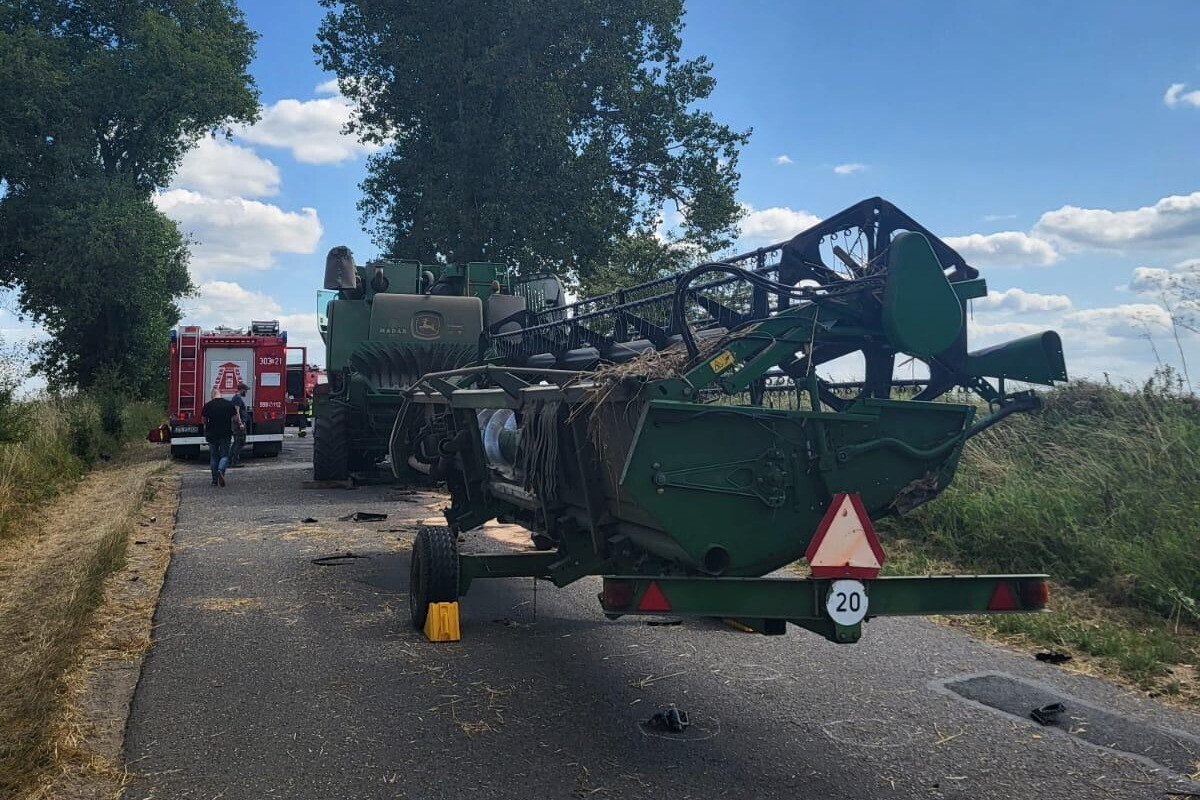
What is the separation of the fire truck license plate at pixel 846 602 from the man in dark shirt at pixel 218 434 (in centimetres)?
1275

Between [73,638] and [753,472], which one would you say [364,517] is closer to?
[73,638]

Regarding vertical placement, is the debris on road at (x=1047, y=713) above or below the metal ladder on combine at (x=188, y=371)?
below

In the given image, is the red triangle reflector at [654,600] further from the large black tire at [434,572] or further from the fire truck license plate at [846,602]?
the large black tire at [434,572]

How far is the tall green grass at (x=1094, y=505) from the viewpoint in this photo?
262 inches

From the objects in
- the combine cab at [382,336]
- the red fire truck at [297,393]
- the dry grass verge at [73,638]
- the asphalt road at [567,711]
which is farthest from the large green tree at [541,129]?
the asphalt road at [567,711]

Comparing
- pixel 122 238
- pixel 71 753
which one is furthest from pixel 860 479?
pixel 122 238

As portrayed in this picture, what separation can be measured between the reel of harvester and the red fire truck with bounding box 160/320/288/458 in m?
16.0

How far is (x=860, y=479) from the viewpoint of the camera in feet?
14.8

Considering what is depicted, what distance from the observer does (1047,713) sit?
4625 mm

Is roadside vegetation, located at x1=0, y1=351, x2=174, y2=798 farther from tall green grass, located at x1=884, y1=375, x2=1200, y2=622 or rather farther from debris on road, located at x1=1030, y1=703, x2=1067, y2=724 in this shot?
tall green grass, located at x1=884, y1=375, x2=1200, y2=622

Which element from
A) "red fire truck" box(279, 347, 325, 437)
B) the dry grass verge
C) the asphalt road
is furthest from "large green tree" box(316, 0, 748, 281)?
the asphalt road

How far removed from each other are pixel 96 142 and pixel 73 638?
2604cm

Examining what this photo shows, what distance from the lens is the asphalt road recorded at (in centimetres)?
383

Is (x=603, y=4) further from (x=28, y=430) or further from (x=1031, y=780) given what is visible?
(x=1031, y=780)
